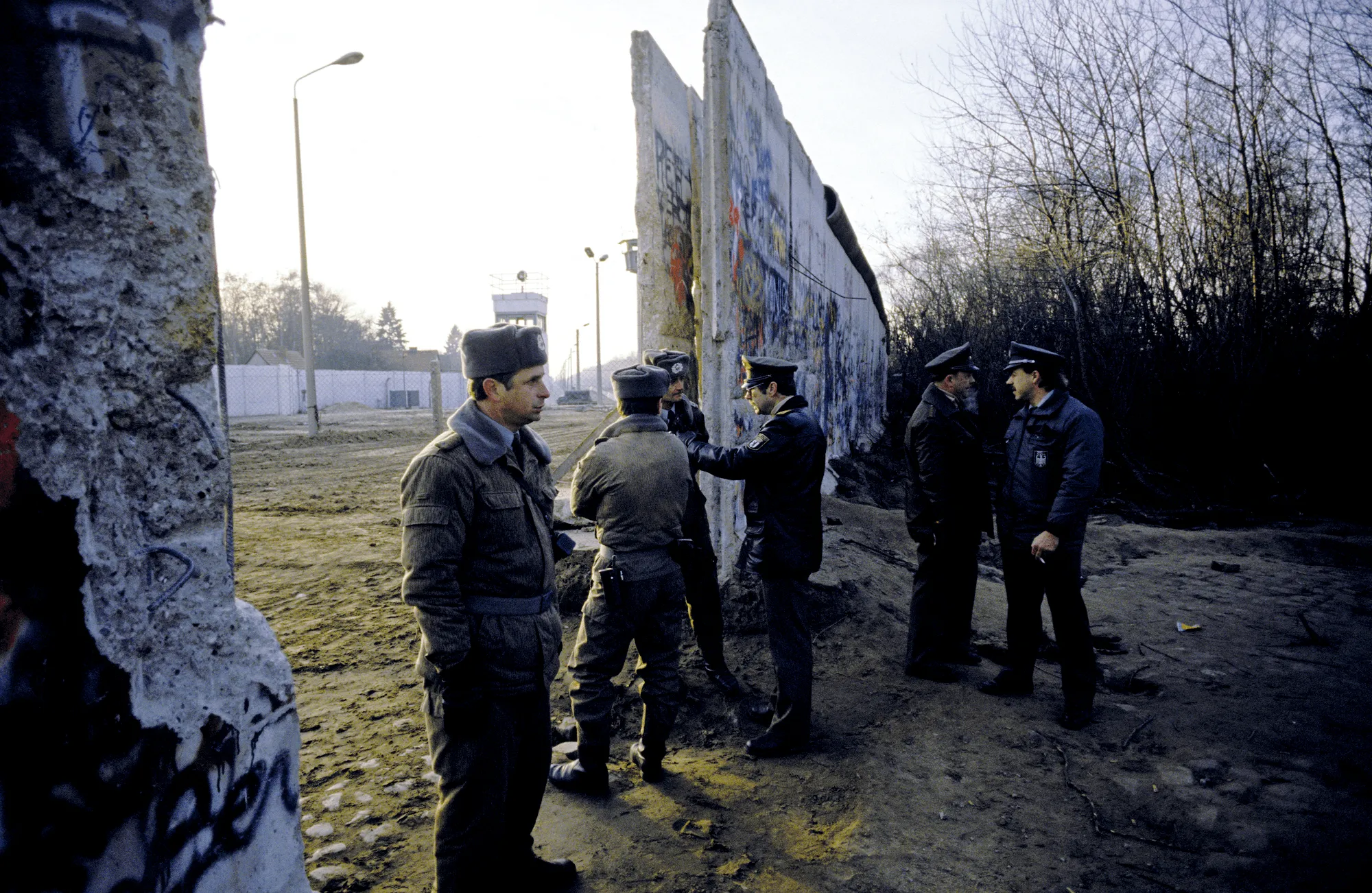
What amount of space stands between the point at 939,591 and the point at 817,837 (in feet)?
7.24

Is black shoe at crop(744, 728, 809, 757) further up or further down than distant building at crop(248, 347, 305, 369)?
further down

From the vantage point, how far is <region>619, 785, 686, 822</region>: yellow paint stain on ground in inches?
130

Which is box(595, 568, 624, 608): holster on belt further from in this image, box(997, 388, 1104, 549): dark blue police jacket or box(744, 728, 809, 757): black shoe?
box(997, 388, 1104, 549): dark blue police jacket

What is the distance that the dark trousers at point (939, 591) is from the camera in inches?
192

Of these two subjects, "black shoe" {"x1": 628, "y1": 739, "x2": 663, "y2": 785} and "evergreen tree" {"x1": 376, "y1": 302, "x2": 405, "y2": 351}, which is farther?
"evergreen tree" {"x1": 376, "y1": 302, "x2": 405, "y2": 351}

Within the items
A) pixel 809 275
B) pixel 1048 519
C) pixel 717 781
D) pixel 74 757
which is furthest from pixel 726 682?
pixel 809 275

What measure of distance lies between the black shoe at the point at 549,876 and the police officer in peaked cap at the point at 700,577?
1.82 m

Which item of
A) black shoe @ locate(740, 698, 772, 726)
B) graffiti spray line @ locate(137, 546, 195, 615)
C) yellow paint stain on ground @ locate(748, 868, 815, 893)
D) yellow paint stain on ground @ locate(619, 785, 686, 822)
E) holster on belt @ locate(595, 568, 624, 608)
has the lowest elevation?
yellow paint stain on ground @ locate(748, 868, 815, 893)

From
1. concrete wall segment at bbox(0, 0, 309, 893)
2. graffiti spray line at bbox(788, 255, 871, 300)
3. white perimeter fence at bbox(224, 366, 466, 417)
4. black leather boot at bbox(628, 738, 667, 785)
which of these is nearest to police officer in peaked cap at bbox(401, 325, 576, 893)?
concrete wall segment at bbox(0, 0, 309, 893)

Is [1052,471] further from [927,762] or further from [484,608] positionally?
[484,608]

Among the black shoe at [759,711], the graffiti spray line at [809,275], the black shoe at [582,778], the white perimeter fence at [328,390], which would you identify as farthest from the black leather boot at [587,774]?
the white perimeter fence at [328,390]

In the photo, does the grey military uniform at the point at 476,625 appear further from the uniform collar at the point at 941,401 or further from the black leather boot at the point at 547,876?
the uniform collar at the point at 941,401

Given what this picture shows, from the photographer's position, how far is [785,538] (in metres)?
3.85

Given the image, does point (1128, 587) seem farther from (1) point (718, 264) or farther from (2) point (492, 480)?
(2) point (492, 480)
